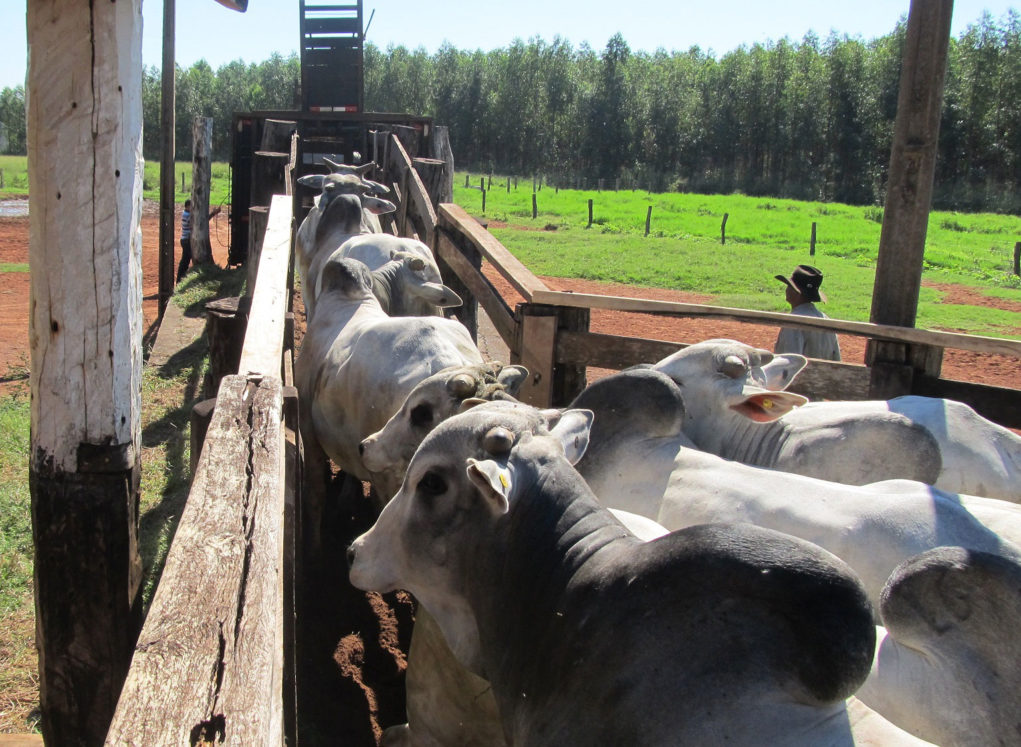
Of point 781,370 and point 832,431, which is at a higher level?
point 781,370

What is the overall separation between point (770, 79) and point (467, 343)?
233 ft

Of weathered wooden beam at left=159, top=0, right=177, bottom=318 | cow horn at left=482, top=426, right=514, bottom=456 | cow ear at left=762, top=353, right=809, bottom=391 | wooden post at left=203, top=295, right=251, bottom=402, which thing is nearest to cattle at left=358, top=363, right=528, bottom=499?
cow horn at left=482, top=426, right=514, bottom=456

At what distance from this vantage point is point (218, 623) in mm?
1784

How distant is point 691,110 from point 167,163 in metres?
63.1

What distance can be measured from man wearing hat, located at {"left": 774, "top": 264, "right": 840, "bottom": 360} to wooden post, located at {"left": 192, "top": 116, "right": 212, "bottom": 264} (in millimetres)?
10356

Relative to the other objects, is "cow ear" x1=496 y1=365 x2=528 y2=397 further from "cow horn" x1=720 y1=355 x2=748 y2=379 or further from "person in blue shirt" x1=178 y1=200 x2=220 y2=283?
"person in blue shirt" x1=178 y1=200 x2=220 y2=283

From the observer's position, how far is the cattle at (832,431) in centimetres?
361

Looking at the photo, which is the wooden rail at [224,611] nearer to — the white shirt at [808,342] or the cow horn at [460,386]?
the cow horn at [460,386]

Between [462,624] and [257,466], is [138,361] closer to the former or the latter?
[257,466]

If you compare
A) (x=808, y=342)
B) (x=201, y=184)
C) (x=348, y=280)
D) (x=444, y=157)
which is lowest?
(x=808, y=342)

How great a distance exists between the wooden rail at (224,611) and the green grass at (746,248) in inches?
571

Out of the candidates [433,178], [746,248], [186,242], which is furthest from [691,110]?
[433,178]

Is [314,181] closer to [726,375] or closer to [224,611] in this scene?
[726,375]

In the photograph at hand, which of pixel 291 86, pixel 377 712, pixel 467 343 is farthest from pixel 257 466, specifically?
pixel 291 86
